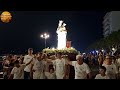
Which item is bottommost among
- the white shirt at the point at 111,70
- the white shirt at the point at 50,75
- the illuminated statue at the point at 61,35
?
the white shirt at the point at 50,75

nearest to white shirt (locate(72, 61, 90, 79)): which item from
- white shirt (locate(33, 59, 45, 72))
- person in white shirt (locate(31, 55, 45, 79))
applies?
person in white shirt (locate(31, 55, 45, 79))

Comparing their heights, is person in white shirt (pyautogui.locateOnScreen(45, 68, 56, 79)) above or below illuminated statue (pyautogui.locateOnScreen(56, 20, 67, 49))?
below

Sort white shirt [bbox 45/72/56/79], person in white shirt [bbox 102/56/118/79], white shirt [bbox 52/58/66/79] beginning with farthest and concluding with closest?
white shirt [bbox 52/58/66/79] < white shirt [bbox 45/72/56/79] < person in white shirt [bbox 102/56/118/79]

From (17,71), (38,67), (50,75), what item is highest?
(38,67)

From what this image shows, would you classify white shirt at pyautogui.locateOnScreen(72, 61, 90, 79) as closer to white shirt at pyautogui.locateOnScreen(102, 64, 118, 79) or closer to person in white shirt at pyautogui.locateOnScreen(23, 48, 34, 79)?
white shirt at pyautogui.locateOnScreen(102, 64, 118, 79)

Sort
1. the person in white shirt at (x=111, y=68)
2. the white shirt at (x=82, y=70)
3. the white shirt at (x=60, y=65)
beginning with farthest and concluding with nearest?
the white shirt at (x=60, y=65)
the person in white shirt at (x=111, y=68)
the white shirt at (x=82, y=70)

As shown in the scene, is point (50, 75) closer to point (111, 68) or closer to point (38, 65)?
point (38, 65)

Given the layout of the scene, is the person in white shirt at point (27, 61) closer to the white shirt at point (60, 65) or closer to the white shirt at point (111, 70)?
the white shirt at point (60, 65)

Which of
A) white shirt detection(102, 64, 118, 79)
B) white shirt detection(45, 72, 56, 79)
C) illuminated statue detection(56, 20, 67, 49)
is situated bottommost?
white shirt detection(45, 72, 56, 79)

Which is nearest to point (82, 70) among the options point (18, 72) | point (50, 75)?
point (50, 75)

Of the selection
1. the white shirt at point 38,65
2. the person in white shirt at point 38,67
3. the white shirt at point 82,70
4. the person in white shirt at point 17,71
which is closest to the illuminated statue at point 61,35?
the person in white shirt at point 38,67

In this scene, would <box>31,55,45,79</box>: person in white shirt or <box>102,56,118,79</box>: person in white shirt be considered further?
<box>31,55,45,79</box>: person in white shirt

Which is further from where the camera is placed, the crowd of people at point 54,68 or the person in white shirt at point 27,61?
the person in white shirt at point 27,61

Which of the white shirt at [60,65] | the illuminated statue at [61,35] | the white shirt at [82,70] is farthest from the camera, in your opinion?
the illuminated statue at [61,35]
